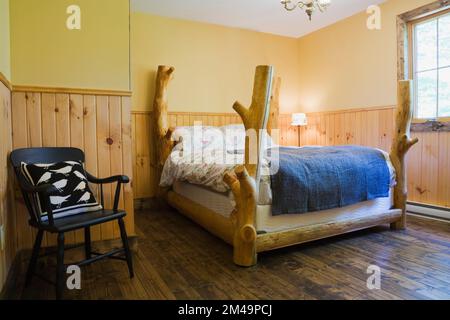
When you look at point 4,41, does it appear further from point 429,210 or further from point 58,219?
point 429,210

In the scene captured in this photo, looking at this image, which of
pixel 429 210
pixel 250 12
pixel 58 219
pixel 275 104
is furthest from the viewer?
pixel 275 104

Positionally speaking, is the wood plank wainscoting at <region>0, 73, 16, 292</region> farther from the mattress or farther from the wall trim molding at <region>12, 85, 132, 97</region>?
the mattress

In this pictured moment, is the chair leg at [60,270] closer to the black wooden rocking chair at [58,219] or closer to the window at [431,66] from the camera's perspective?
the black wooden rocking chair at [58,219]

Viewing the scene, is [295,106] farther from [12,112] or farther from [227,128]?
[12,112]

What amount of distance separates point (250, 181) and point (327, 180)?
2.37 feet

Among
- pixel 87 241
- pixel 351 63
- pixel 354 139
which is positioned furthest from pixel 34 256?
pixel 351 63

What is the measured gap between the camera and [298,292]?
1.75 meters

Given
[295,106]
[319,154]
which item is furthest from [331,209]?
[295,106]

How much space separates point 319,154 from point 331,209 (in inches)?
18.4

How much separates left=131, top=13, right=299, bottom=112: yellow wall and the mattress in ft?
5.29

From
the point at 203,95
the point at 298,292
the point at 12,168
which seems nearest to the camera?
the point at 298,292

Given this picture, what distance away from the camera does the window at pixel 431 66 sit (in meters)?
3.33

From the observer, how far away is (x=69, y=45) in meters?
2.12

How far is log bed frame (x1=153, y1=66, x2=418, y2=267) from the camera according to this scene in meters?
2.09
